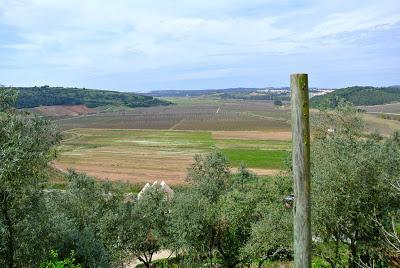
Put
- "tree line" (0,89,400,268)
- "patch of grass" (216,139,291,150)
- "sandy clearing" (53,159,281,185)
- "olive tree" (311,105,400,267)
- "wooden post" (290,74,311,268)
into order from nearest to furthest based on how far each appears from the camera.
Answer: "wooden post" (290,74,311,268) → "tree line" (0,89,400,268) → "olive tree" (311,105,400,267) → "sandy clearing" (53,159,281,185) → "patch of grass" (216,139,291,150)

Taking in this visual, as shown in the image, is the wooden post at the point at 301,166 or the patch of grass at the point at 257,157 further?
the patch of grass at the point at 257,157

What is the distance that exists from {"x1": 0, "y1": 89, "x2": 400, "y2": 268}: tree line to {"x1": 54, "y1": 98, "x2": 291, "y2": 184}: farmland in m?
30.5

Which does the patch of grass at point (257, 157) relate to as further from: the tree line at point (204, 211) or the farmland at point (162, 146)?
the tree line at point (204, 211)

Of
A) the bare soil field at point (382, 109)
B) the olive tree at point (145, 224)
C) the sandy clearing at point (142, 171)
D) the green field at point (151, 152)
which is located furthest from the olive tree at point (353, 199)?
the bare soil field at point (382, 109)

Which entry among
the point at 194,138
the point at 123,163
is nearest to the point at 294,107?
the point at 123,163

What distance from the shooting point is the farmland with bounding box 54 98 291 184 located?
2958 inches

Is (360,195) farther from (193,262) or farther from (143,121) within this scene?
(143,121)

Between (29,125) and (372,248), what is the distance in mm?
16156

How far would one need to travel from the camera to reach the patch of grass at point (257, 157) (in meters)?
76.2

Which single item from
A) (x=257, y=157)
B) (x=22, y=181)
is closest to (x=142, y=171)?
(x=257, y=157)

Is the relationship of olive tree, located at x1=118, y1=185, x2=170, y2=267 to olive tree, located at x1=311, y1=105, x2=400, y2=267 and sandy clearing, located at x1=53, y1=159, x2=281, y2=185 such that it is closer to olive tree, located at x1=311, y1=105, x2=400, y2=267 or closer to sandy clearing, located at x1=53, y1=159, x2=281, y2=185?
olive tree, located at x1=311, y1=105, x2=400, y2=267

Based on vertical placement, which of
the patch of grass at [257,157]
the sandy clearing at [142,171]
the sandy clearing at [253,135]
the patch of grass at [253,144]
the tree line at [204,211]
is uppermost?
the tree line at [204,211]

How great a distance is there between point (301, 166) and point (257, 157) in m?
81.1

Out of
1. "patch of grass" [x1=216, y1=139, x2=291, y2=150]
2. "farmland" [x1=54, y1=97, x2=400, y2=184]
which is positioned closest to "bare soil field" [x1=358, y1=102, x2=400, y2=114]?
"farmland" [x1=54, y1=97, x2=400, y2=184]
